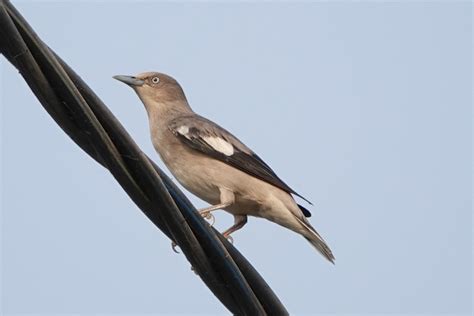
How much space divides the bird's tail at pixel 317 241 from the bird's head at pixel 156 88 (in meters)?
2.66

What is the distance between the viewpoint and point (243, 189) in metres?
8.83

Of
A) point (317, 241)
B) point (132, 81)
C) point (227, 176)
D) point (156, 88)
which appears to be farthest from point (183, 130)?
point (317, 241)

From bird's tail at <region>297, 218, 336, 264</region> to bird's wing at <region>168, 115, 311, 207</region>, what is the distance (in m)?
0.37

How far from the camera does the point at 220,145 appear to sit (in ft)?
30.3

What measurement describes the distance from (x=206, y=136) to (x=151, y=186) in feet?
14.9

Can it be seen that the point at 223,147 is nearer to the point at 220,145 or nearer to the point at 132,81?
the point at 220,145

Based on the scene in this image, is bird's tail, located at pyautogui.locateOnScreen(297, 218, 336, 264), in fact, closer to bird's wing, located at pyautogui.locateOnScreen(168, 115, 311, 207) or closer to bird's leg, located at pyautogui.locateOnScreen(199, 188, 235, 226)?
bird's wing, located at pyautogui.locateOnScreen(168, 115, 311, 207)

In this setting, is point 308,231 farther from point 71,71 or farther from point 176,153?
point 71,71

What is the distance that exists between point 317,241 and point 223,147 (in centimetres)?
148

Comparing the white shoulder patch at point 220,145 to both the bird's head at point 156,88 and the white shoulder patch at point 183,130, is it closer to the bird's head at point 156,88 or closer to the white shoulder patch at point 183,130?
the white shoulder patch at point 183,130

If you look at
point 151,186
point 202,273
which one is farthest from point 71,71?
point 202,273

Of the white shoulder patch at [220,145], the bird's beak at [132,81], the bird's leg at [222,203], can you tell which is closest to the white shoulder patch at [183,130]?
the white shoulder patch at [220,145]

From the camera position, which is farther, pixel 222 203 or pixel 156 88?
pixel 156 88

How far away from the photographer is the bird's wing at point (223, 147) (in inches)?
354
